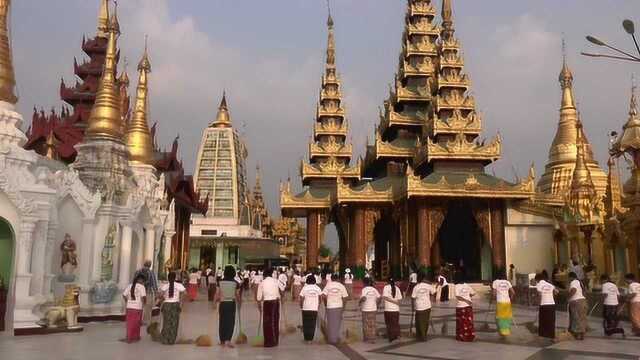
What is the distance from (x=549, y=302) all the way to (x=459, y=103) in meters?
20.5

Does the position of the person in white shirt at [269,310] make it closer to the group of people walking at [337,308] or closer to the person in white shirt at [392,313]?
the group of people walking at [337,308]

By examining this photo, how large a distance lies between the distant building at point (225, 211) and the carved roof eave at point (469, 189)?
33160 millimetres

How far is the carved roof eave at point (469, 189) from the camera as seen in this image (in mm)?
25547

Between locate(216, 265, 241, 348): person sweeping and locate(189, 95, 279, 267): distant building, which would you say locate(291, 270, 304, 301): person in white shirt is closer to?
locate(216, 265, 241, 348): person sweeping

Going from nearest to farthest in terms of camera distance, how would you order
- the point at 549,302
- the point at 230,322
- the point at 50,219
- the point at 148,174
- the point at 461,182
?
1. the point at 230,322
2. the point at 549,302
3. the point at 50,219
4. the point at 148,174
5. the point at 461,182

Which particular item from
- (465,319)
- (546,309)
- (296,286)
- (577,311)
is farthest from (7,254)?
(296,286)

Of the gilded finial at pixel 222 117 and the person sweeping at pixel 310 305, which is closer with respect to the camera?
the person sweeping at pixel 310 305

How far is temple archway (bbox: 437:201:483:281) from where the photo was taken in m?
29.3

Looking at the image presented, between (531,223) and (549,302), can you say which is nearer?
(549,302)

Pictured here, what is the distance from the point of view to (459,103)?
2956cm

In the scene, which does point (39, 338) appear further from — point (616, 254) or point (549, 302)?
point (616, 254)

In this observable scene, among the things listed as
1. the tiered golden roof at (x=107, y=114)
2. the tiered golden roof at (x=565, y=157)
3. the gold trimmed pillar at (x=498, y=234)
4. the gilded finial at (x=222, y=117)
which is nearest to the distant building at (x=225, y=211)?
the gilded finial at (x=222, y=117)

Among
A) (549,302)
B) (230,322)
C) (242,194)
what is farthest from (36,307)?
(242,194)

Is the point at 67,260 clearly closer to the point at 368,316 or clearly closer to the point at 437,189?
the point at 368,316
